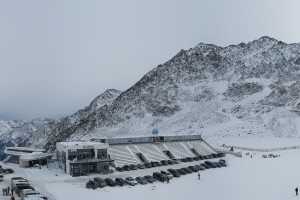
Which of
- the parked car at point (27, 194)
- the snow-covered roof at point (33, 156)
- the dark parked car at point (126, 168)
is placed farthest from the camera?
the snow-covered roof at point (33, 156)

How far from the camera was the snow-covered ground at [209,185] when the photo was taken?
190 feet

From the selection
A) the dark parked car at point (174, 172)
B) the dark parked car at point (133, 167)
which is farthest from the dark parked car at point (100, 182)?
the dark parked car at point (174, 172)

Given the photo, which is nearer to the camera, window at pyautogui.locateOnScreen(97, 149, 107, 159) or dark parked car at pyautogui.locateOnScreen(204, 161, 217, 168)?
window at pyautogui.locateOnScreen(97, 149, 107, 159)

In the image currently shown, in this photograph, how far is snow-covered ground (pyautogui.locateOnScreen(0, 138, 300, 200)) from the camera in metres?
57.8

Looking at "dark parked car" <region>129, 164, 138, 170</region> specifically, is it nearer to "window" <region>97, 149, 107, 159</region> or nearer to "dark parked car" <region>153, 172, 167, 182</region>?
"window" <region>97, 149, 107, 159</region>

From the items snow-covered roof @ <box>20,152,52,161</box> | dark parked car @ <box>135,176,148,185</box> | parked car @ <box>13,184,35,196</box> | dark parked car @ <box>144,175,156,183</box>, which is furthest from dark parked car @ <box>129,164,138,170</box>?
parked car @ <box>13,184,35,196</box>

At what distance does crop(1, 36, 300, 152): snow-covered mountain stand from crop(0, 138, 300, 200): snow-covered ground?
5381 cm

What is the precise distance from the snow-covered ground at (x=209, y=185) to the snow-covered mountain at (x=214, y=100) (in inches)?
2119

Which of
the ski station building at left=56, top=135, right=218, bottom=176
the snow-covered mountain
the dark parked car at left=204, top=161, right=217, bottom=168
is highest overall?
the snow-covered mountain

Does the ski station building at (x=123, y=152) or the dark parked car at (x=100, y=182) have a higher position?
the ski station building at (x=123, y=152)

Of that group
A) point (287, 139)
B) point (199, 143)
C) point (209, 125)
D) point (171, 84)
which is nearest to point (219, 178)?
point (199, 143)

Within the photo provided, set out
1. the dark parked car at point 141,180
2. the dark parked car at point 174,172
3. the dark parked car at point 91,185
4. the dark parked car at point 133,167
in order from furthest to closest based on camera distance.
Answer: the dark parked car at point 133,167, the dark parked car at point 174,172, the dark parked car at point 141,180, the dark parked car at point 91,185

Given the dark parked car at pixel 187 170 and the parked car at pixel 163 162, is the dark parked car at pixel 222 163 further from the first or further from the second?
the parked car at pixel 163 162

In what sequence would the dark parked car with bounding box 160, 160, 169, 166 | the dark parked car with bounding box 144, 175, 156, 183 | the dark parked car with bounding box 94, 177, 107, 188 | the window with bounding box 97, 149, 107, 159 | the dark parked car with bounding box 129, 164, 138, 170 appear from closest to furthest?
the dark parked car with bounding box 94, 177, 107, 188
the dark parked car with bounding box 144, 175, 156, 183
the window with bounding box 97, 149, 107, 159
the dark parked car with bounding box 129, 164, 138, 170
the dark parked car with bounding box 160, 160, 169, 166
